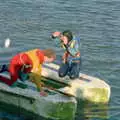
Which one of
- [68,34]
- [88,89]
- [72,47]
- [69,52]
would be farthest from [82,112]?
[68,34]

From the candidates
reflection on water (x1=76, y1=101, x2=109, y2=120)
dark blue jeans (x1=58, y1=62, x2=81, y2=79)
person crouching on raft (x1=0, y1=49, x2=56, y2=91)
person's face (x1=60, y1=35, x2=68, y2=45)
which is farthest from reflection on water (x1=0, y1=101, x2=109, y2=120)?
person's face (x1=60, y1=35, x2=68, y2=45)

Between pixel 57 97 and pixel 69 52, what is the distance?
1.79 m

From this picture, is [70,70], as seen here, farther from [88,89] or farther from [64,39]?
[64,39]

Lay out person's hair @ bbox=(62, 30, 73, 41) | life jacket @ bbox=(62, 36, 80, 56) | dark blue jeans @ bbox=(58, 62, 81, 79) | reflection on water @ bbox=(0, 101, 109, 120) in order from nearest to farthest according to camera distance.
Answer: reflection on water @ bbox=(0, 101, 109, 120) → person's hair @ bbox=(62, 30, 73, 41) → life jacket @ bbox=(62, 36, 80, 56) → dark blue jeans @ bbox=(58, 62, 81, 79)

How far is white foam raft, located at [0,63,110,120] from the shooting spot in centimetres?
1398

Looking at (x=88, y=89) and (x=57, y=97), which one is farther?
(x=88, y=89)

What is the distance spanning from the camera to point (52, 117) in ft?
46.2

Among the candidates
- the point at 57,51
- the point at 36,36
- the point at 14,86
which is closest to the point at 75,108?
the point at 14,86

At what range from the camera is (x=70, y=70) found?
15.6 m

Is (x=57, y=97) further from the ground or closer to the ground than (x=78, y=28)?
closer to the ground

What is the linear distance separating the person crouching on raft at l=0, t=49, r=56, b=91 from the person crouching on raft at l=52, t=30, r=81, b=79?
1.16m

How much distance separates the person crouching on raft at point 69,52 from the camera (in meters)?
Answer: 15.2

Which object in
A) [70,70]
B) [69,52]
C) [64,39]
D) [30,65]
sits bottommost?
[70,70]

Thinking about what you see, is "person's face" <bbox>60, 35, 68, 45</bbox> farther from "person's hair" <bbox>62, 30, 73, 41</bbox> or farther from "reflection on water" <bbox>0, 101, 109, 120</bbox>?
"reflection on water" <bbox>0, 101, 109, 120</bbox>
